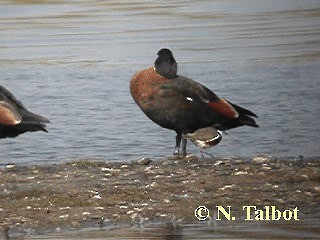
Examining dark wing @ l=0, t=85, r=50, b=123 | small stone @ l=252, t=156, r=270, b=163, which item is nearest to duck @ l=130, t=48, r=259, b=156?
small stone @ l=252, t=156, r=270, b=163

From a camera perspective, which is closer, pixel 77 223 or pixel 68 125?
pixel 77 223

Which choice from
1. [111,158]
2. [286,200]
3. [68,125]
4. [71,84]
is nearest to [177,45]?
[71,84]

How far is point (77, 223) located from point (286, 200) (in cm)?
146

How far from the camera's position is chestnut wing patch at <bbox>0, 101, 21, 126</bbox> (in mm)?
10320

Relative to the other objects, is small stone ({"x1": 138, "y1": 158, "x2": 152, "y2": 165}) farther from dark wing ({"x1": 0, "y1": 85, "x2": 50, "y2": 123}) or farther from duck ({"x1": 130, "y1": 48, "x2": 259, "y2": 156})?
dark wing ({"x1": 0, "y1": 85, "x2": 50, "y2": 123})

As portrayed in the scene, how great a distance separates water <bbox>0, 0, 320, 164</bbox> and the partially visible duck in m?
0.59

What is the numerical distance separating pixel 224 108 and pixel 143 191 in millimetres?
2057

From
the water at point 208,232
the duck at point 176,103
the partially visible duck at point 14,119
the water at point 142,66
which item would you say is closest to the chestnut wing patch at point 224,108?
the duck at point 176,103

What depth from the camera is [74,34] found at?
2044 cm

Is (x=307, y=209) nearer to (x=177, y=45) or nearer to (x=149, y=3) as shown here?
(x=177, y=45)

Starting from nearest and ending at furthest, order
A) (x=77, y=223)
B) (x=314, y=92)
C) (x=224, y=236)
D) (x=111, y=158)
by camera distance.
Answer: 1. (x=224, y=236)
2. (x=77, y=223)
3. (x=111, y=158)
4. (x=314, y=92)

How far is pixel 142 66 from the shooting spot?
16.6 metres

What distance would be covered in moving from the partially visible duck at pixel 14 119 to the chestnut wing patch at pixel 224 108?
1421 mm

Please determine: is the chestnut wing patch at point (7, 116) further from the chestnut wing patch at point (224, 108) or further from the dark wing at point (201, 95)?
the chestnut wing patch at point (224, 108)
